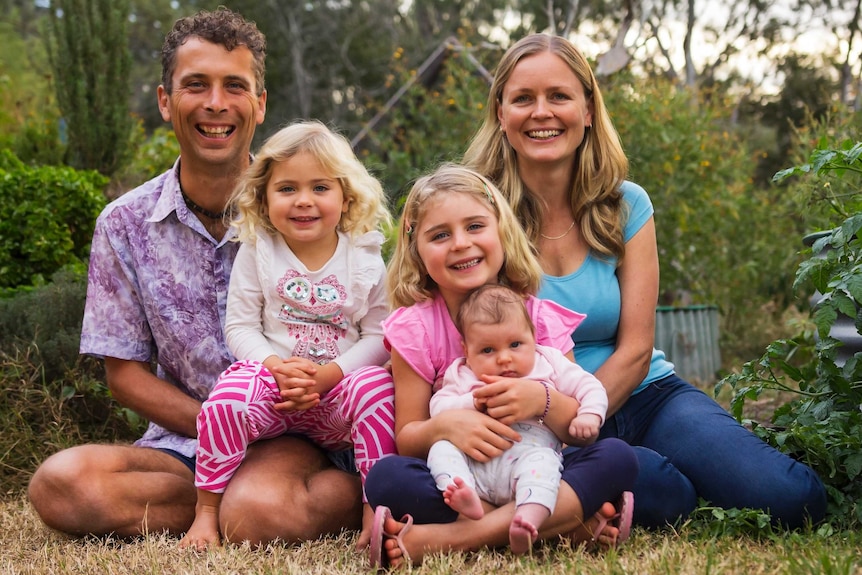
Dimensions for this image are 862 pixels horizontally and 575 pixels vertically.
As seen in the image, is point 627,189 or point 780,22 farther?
point 780,22

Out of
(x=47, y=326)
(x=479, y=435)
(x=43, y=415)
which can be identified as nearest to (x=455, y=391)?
(x=479, y=435)

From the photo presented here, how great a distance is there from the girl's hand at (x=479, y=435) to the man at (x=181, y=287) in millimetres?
647

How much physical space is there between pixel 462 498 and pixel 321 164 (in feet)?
4.30

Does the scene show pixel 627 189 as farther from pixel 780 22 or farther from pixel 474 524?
pixel 780 22

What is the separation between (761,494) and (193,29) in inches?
103

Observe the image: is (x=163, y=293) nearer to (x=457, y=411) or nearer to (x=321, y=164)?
(x=321, y=164)

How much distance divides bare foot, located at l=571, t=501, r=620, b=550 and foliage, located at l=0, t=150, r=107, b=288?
379cm

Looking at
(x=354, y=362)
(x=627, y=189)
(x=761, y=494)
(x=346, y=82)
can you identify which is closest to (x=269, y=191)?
(x=354, y=362)

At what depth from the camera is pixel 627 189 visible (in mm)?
3316

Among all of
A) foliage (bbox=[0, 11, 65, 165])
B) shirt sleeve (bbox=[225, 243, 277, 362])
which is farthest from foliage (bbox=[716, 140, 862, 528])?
foliage (bbox=[0, 11, 65, 165])

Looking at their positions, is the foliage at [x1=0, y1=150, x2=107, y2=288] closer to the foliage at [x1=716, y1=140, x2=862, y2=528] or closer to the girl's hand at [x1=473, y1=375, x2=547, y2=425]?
the girl's hand at [x1=473, y1=375, x2=547, y2=425]

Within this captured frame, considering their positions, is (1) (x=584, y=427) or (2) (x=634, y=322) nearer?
(1) (x=584, y=427)

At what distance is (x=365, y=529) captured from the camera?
283cm

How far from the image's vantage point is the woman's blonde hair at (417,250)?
2.92m
